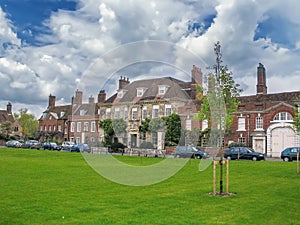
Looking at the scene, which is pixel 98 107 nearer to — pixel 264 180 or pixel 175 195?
pixel 175 195

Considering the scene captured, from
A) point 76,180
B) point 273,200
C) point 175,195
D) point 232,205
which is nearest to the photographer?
point 232,205

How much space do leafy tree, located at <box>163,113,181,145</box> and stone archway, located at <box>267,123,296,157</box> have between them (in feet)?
129

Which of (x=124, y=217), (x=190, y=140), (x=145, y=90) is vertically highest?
(x=145, y=90)

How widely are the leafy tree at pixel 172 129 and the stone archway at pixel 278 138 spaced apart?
129 ft

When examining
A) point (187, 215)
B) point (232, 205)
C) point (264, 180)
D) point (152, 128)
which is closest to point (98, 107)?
point (152, 128)

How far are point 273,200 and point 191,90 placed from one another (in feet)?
16.9

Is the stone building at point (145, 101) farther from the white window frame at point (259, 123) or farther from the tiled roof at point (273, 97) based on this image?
the tiled roof at point (273, 97)

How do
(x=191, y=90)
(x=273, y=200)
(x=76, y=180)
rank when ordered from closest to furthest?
(x=273, y=200) < (x=191, y=90) < (x=76, y=180)

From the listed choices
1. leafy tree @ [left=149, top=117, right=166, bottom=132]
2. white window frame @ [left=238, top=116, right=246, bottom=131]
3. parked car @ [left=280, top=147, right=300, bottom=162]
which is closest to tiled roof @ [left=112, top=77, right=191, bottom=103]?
leafy tree @ [left=149, top=117, right=166, bottom=132]

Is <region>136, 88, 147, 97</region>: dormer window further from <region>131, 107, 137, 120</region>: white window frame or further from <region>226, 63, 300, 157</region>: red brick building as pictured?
<region>226, 63, 300, 157</region>: red brick building

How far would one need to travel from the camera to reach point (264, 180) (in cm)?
1961

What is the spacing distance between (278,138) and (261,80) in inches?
431

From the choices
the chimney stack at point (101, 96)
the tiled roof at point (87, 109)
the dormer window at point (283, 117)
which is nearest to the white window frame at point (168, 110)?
the chimney stack at point (101, 96)

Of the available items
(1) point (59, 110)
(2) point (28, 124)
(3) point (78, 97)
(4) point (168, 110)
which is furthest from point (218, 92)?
(2) point (28, 124)
